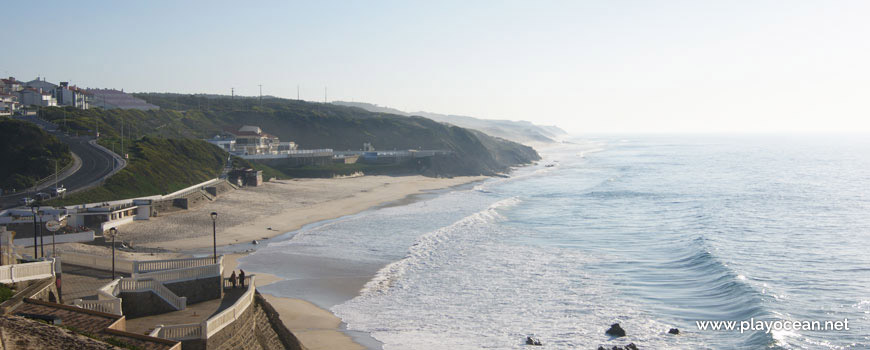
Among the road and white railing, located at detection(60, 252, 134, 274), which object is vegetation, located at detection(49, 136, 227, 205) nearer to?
the road

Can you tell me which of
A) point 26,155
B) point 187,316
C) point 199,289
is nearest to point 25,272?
point 187,316

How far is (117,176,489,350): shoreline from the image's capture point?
24156 millimetres

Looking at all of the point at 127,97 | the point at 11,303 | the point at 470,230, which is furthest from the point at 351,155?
the point at 11,303

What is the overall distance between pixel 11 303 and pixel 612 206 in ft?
167

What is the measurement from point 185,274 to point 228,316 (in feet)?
10.4

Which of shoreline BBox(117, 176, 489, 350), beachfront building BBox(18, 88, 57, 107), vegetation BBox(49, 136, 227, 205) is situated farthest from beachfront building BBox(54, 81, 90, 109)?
shoreline BBox(117, 176, 489, 350)

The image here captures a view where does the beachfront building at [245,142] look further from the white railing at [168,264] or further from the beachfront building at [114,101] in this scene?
the white railing at [168,264]

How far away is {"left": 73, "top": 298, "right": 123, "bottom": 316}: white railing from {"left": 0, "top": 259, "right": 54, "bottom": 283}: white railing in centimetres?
174

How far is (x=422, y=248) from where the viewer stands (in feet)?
124

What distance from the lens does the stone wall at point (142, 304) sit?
17062 mm

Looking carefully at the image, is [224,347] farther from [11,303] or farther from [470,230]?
[470,230]

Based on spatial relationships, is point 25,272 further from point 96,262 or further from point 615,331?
point 615,331

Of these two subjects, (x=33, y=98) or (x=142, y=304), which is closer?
(x=142, y=304)

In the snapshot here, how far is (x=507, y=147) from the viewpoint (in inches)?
5635
